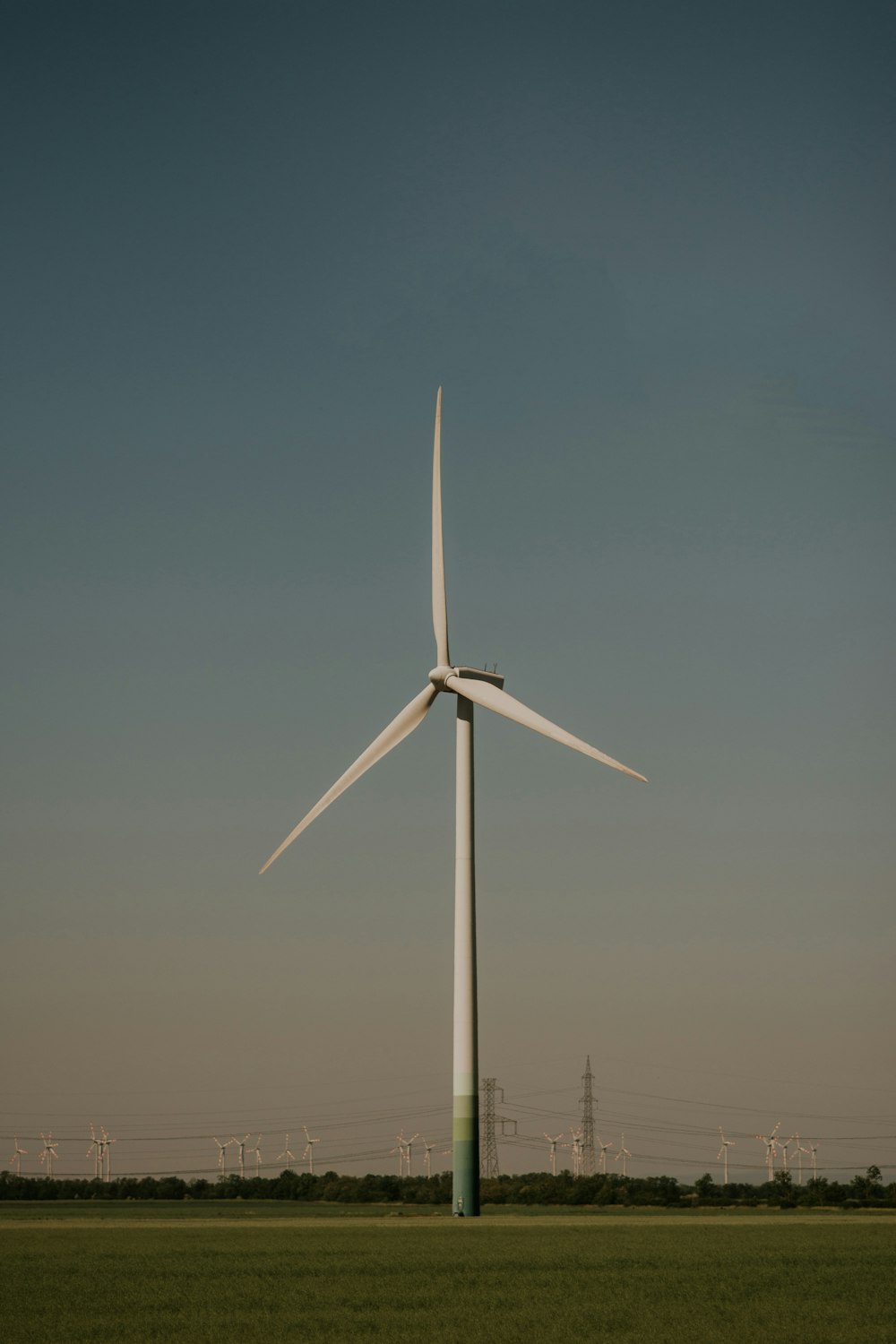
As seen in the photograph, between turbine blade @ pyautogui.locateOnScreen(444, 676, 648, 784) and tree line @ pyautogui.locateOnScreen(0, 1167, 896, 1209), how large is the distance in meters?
32.7

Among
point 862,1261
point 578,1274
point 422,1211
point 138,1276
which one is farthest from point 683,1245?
point 422,1211

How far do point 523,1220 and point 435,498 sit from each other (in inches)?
1514

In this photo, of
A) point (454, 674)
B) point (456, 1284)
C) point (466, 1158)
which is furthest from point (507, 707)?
point (456, 1284)

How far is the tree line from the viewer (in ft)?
290

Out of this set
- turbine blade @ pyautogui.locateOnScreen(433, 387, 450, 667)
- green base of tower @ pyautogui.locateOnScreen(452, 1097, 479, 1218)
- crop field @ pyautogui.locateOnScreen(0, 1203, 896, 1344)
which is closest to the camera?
crop field @ pyautogui.locateOnScreen(0, 1203, 896, 1344)

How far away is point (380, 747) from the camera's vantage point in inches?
3031

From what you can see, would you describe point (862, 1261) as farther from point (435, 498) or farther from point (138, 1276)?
point (435, 498)

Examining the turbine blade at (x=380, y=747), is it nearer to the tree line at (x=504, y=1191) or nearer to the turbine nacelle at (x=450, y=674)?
the turbine nacelle at (x=450, y=674)

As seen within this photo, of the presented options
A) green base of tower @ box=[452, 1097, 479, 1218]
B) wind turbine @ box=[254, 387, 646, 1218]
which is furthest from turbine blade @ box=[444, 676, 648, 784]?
green base of tower @ box=[452, 1097, 479, 1218]

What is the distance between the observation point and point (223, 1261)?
3916cm

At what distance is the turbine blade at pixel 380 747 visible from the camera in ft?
248

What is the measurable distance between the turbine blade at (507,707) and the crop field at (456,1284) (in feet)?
74.2

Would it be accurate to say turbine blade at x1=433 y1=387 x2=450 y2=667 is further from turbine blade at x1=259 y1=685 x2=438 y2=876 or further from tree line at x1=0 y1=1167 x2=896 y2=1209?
tree line at x1=0 y1=1167 x2=896 y2=1209

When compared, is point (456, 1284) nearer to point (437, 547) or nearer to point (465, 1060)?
point (465, 1060)
